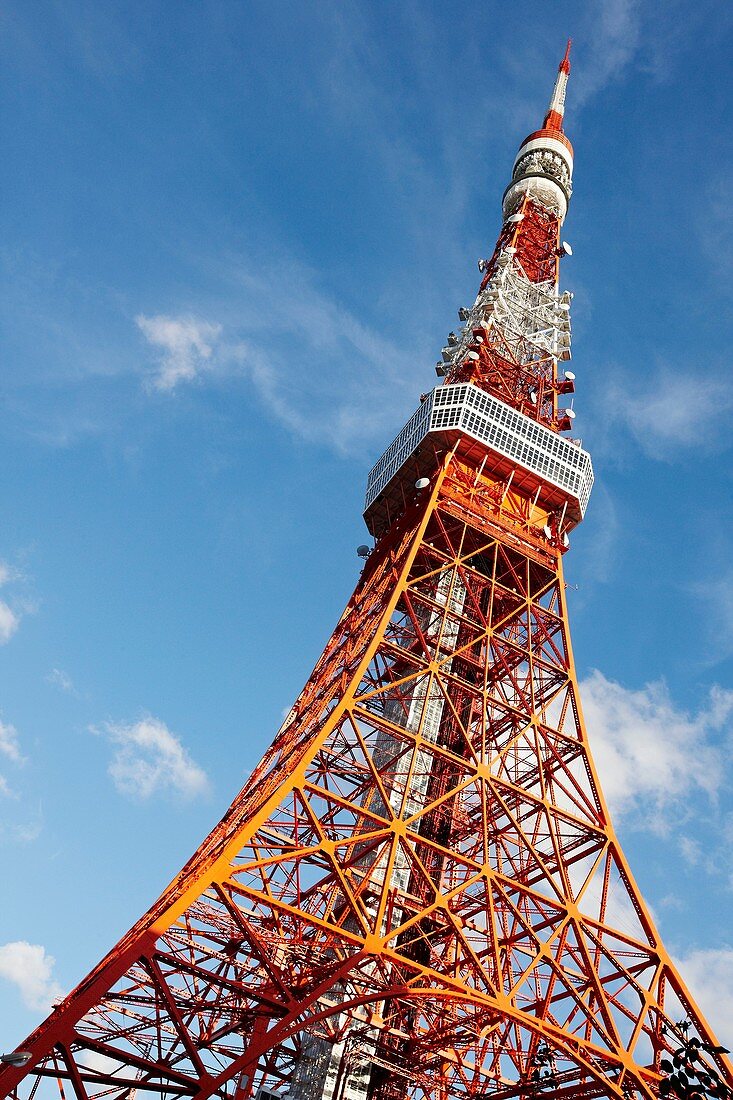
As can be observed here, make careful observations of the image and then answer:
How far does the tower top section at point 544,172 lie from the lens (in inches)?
1845

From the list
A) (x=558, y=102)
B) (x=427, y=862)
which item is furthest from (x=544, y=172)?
(x=427, y=862)

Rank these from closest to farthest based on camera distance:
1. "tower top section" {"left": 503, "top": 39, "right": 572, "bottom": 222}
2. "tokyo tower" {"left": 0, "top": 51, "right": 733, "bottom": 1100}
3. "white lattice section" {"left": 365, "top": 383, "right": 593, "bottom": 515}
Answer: "tokyo tower" {"left": 0, "top": 51, "right": 733, "bottom": 1100}, "white lattice section" {"left": 365, "top": 383, "right": 593, "bottom": 515}, "tower top section" {"left": 503, "top": 39, "right": 572, "bottom": 222}

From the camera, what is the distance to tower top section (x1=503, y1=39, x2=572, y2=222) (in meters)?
46.9

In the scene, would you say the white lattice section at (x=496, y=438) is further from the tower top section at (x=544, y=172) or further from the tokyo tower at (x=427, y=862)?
the tower top section at (x=544, y=172)

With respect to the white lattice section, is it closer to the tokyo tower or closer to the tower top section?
the tokyo tower

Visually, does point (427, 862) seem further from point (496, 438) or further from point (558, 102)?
point (558, 102)

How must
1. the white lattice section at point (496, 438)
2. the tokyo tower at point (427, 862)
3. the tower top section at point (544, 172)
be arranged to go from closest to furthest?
the tokyo tower at point (427, 862)
the white lattice section at point (496, 438)
the tower top section at point (544, 172)

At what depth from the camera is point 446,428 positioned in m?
32.3

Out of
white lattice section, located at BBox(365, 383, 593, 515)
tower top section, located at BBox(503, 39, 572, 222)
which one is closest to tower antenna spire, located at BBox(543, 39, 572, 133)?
tower top section, located at BBox(503, 39, 572, 222)

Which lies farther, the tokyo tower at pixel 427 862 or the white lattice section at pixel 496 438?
the white lattice section at pixel 496 438

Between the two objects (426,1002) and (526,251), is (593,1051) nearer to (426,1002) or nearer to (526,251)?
(426,1002)

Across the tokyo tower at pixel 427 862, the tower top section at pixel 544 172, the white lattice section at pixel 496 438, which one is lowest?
the tokyo tower at pixel 427 862

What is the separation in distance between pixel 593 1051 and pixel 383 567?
14.5 metres

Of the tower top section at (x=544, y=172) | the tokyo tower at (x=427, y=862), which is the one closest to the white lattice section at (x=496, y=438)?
the tokyo tower at (x=427, y=862)
